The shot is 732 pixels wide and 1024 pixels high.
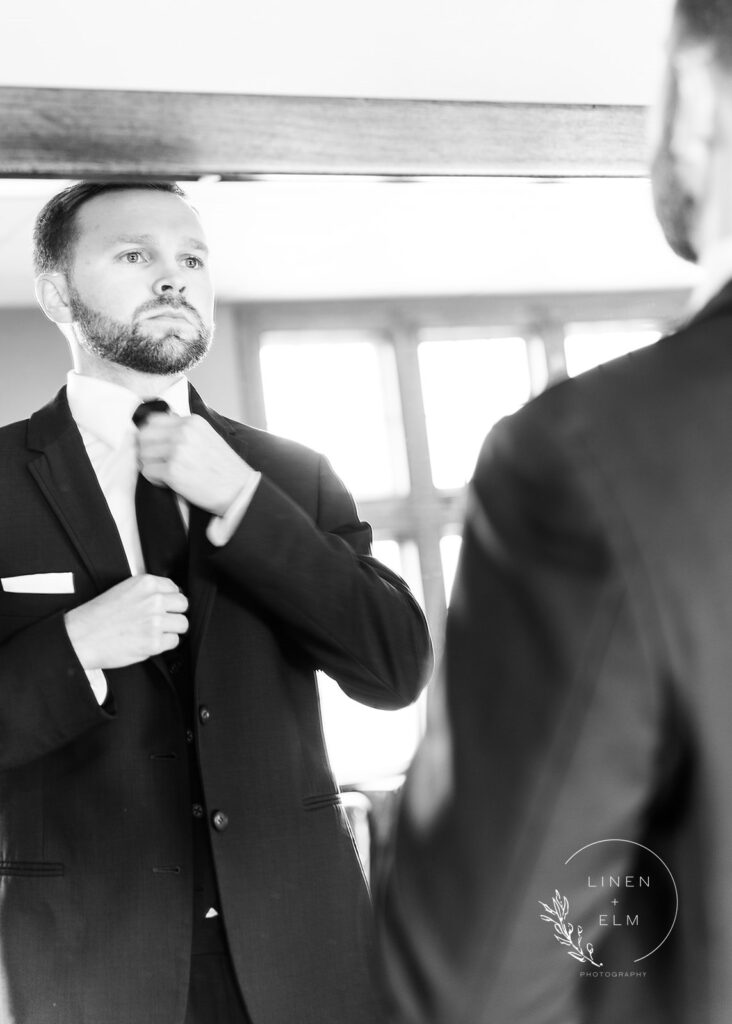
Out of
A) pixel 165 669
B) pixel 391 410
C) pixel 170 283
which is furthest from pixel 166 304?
pixel 165 669

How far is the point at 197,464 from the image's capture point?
1.04 metres

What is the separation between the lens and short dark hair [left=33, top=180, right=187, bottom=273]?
3.53ft

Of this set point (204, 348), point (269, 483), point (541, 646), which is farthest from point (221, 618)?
point (541, 646)

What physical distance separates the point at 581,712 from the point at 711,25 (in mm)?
303

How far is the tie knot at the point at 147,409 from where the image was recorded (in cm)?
108

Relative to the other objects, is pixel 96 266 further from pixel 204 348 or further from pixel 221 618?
pixel 221 618

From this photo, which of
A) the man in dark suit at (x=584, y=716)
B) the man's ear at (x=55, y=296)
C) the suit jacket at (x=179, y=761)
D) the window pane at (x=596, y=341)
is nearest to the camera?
the man in dark suit at (x=584, y=716)

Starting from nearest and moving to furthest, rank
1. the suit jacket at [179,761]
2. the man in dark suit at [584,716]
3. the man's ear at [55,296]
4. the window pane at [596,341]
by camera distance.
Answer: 1. the man in dark suit at [584,716]
2. the suit jacket at [179,761]
3. the man's ear at [55,296]
4. the window pane at [596,341]

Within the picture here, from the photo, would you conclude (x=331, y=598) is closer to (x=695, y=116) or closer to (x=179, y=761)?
(x=179, y=761)

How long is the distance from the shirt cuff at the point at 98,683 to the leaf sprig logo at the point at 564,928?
63 cm

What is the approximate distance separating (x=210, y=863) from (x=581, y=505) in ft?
2.34

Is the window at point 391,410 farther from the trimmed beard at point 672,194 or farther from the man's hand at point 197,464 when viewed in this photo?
the trimmed beard at point 672,194

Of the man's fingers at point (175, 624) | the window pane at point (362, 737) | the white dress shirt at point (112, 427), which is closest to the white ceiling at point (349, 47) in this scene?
the white dress shirt at point (112, 427)

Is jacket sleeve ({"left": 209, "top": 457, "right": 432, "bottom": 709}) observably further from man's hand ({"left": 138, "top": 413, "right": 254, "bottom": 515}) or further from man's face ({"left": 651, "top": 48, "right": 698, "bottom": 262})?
man's face ({"left": 651, "top": 48, "right": 698, "bottom": 262})
